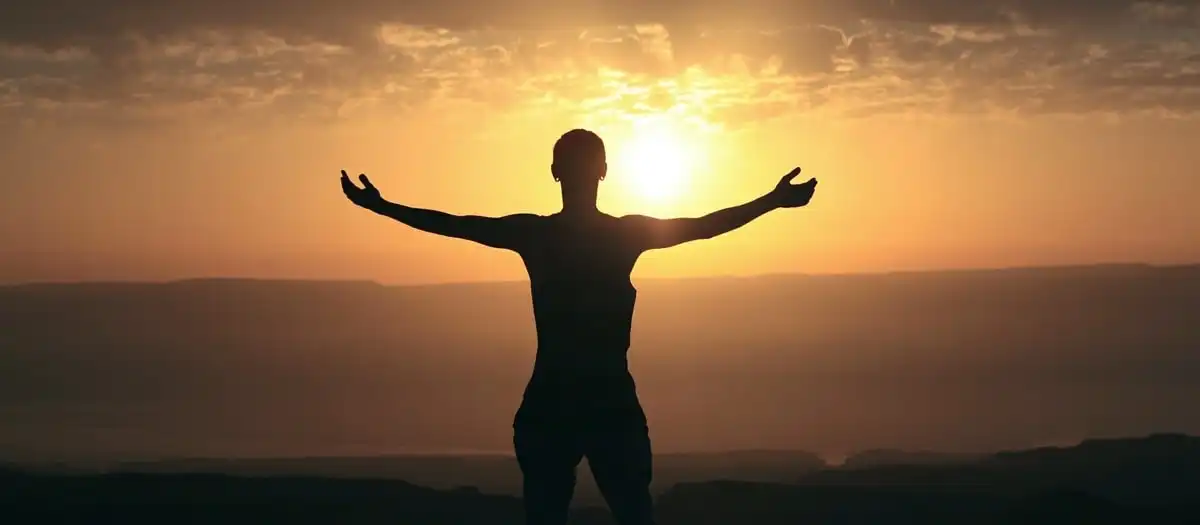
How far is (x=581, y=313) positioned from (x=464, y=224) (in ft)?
2.42

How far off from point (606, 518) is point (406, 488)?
5.16 m

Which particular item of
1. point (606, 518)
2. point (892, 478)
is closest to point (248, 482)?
point (606, 518)

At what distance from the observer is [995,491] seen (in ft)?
64.4

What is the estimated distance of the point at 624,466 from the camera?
6.52m

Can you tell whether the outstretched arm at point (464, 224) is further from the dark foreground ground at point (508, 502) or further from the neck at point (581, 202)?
the dark foreground ground at point (508, 502)

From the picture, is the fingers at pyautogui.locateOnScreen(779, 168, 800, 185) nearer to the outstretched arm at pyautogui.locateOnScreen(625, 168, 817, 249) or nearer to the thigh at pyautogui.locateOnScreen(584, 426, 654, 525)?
the outstretched arm at pyautogui.locateOnScreen(625, 168, 817, 249)

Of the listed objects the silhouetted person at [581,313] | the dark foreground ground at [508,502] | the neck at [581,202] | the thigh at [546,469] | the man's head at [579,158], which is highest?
the man's head at [579,158]

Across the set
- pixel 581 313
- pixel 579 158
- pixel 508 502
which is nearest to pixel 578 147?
pixel 579 158

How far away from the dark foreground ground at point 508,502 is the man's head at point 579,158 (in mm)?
10353

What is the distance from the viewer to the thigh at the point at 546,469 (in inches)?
258

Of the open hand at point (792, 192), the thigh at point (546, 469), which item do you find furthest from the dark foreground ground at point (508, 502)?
the open hand at point (792, 192)

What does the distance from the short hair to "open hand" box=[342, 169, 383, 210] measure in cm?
98

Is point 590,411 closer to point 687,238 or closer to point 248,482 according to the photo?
point 687,238

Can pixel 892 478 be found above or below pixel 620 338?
below
